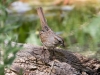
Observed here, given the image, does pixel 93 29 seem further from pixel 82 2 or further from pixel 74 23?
pixel 82 2

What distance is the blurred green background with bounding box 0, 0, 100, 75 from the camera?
16.1ft

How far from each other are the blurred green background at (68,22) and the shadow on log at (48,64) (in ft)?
1.21

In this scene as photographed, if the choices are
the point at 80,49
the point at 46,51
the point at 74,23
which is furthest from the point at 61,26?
the point at 46,51

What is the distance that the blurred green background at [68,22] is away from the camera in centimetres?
490

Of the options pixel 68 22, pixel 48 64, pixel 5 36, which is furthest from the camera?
pixel 68 22

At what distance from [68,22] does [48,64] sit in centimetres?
330

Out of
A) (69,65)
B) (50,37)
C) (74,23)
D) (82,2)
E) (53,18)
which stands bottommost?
(69,65)

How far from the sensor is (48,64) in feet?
10.1

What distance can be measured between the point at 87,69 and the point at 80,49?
1374 millimetres

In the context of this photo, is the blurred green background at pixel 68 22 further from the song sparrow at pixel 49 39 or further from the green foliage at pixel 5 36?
the green foliage at pixel 5 36

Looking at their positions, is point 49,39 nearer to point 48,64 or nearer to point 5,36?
point 48,64

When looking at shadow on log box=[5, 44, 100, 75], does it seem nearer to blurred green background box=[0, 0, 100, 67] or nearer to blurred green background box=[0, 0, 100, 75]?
blurred green background box=[0, 0, 100, 75]

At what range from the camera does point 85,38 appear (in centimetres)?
538

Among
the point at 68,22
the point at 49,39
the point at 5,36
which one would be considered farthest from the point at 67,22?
the point at 5,36
